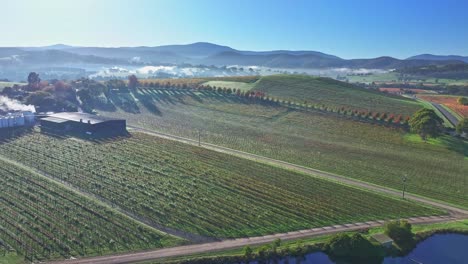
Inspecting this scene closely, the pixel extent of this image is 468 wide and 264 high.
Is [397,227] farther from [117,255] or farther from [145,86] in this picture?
[145,86]

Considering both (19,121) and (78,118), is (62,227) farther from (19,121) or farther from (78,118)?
(19,121)

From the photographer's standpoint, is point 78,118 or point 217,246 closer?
point 217,246

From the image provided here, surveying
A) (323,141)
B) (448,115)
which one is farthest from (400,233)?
(448,115)

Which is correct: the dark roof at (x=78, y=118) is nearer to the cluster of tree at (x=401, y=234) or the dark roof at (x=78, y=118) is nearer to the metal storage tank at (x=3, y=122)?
the metal storage tank at (x=3, y=122)

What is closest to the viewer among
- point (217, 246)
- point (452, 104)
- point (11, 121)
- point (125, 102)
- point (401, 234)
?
point (217, 246)

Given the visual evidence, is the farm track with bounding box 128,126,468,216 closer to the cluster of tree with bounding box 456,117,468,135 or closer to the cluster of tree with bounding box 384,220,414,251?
the cluster of tree with bounding box 384,220,414,251
